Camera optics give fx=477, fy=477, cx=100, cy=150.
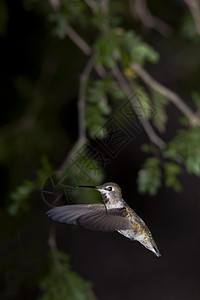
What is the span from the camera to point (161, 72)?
429 cm

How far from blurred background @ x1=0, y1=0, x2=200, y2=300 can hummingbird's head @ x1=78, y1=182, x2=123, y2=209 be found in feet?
0.15

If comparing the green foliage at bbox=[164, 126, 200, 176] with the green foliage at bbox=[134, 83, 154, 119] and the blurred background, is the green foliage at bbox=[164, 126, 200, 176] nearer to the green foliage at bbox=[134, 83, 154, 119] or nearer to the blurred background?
the blurred background

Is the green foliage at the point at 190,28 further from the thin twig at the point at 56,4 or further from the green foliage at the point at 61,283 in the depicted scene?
the green foliage at the point at 61,283

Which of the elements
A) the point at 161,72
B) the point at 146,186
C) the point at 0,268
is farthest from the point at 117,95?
the point at 161,72

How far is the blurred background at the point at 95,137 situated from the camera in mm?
1497

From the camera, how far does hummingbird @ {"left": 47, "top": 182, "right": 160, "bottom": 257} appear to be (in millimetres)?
639

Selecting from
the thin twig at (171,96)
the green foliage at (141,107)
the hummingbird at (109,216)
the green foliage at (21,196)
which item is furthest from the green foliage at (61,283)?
the hummingbird at (109,216)

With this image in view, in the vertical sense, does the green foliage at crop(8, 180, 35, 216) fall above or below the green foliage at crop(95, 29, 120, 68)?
below

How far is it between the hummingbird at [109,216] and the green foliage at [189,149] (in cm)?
117

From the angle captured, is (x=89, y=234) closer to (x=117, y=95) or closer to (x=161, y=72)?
(x=161, y=72)

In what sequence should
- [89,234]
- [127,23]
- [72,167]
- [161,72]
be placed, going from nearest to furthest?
[72,167] → [127,23] → [161,72] → [89,234]

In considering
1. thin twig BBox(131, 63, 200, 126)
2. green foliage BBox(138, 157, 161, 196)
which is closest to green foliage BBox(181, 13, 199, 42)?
thin twig BBox(131, 63, 200, 126)

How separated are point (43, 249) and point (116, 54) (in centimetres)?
97

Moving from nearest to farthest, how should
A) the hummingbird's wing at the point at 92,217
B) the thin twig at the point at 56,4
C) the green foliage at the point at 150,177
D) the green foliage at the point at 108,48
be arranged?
1. the hummingbird's wing at the point at 92,217
2. the green foliage at the point at 150,177
3. the green foliage at the point at 108,48
4. the thin twig at the point at 56,4
